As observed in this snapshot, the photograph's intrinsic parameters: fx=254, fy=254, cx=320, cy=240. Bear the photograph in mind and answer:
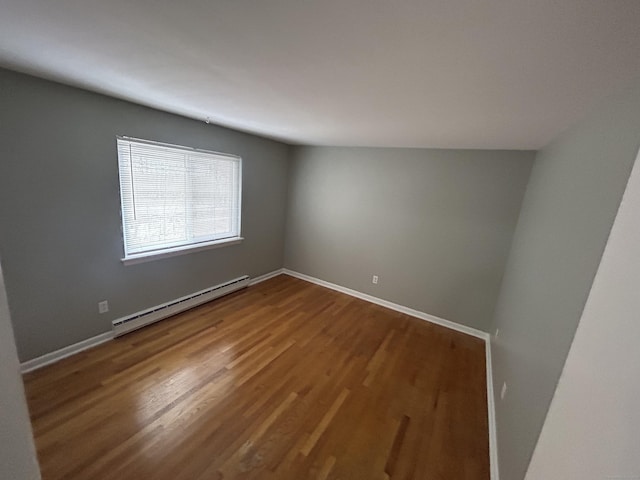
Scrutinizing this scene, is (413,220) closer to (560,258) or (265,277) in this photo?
(560,258)

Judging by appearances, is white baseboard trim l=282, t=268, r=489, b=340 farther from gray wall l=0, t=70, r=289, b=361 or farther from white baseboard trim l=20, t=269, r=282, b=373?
white baseboard trim l=20, t=269, r=282, b=373

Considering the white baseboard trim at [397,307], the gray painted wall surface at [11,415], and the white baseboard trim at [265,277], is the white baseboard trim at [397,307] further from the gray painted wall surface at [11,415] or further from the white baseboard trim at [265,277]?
the gray painted wall surface at [11,415]

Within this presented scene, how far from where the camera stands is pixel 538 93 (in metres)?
1.19

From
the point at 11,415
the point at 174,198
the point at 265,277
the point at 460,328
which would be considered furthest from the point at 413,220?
the point at 11,415

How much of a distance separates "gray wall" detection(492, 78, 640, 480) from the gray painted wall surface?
1434mm

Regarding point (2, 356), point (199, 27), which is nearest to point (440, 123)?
point (199, 27)

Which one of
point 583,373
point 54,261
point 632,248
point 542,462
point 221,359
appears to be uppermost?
point 632,248

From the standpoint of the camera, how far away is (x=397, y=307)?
362 cm

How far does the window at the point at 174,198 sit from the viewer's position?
244cm

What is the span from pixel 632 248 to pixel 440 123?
4.95 feet

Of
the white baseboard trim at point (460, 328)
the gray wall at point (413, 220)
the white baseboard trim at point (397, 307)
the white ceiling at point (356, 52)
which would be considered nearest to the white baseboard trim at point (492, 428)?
the white baseboard trim at point (460, 328)

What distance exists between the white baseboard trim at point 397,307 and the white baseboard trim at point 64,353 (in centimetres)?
266

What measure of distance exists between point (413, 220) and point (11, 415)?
3.47 m

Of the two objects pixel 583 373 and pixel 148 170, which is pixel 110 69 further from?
pixel 583 373
